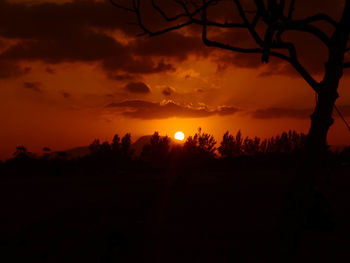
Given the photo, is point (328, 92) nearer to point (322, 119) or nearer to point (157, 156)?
point (322, 119)

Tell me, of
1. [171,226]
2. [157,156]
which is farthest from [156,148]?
[171,226]

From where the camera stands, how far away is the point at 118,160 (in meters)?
35.3

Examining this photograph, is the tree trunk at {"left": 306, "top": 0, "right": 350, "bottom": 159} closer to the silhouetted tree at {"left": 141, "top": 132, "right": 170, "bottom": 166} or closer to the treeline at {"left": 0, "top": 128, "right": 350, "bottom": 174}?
the treeline at {"left": 0, "top": 128, "right": 350, "bottom": 174}

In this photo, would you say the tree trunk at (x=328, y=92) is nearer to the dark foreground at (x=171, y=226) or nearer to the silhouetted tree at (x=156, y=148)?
the dark foreground at (x=171, y=226)

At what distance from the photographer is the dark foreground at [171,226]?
305 inches

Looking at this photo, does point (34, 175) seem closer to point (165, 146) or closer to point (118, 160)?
point (118, 160)

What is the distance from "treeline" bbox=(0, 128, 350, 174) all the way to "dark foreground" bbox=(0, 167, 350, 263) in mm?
2120

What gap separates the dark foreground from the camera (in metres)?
7.74

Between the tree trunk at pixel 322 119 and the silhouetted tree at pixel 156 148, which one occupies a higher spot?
the silhouetted tree at pixel 156 148

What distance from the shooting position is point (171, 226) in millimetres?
9617

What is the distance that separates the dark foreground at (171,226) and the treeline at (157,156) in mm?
2120

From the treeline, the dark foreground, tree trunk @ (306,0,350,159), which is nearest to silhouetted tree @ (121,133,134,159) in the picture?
the treeline

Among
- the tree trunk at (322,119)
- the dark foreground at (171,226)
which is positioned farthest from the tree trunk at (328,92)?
the dark foreground at (171,226)

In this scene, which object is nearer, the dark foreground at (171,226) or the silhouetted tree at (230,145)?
the dark foreground at (171,226)
